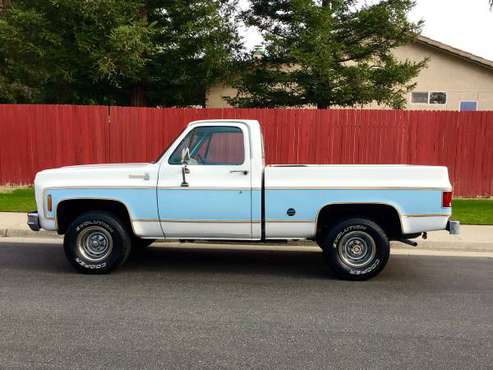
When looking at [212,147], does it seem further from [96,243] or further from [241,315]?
[241,315]

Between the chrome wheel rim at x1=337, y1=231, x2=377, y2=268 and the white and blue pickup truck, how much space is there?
0.01m

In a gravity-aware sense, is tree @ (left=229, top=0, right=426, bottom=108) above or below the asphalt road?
above

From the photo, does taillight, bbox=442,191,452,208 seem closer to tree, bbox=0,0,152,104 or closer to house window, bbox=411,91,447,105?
tree, bbox=0,0,152,104

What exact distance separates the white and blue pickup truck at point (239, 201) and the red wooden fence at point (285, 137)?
710cm

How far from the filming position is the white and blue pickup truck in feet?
20.4

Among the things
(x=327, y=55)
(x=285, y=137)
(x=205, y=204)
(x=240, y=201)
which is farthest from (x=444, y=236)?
(x=327, y=55)

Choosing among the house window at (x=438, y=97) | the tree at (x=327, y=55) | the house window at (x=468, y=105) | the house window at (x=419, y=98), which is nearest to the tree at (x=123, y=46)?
the tree at (x=327, y=55)

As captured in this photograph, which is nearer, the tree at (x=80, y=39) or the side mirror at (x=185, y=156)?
the side mirror at (x=185, y=156)

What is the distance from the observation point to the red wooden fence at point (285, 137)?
13.3 m

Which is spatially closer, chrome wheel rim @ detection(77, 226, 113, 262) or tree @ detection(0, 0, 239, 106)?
chrome wheel rim @ detection(77, 226, 113, 262)

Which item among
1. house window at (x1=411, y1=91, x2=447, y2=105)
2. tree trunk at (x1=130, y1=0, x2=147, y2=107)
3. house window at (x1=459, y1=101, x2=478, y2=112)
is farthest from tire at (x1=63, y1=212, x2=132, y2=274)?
house window at (x1=459, y1=101, x2=478, y2=112)

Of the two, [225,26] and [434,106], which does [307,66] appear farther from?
[434,106]

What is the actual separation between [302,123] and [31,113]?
746 cm

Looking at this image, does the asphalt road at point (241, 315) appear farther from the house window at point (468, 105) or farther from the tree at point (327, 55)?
the house window at point (468, 105)
